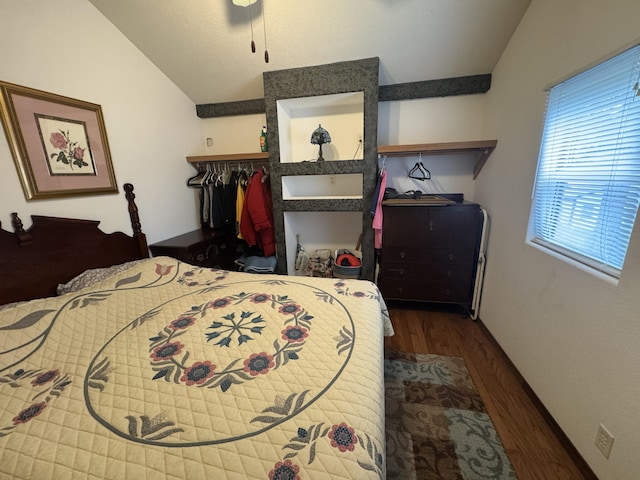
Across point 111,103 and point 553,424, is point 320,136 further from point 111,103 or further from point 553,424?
point 553,424

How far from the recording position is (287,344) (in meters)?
1.09

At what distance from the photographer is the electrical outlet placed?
3.34 ft

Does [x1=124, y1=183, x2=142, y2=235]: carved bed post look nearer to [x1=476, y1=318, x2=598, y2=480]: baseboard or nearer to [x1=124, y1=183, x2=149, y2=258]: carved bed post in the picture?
[x1=124, y1=183, x2=149, y2=258]: carved bed post

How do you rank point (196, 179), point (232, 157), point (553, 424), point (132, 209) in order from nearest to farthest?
point (553, 424) → point (132, 209) → point (232, 157) → point (196, 179)

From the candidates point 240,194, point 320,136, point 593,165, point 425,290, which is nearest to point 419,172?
point 320,136

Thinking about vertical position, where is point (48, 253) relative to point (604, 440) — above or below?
above

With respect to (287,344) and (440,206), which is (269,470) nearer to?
(287,344)

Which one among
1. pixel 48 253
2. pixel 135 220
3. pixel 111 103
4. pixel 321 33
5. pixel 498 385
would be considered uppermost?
pixel 321 33

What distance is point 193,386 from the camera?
0.89 metres

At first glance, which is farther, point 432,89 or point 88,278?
point 432,89

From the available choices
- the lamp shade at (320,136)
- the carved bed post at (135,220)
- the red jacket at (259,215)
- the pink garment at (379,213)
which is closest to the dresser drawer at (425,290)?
the pink garment at (379,213)

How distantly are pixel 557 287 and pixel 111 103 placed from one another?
326cm

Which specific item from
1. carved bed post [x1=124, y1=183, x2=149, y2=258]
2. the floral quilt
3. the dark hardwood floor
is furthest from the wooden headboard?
the dark hardwood floor

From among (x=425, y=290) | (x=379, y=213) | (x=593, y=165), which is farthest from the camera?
(x=425, y=290)
